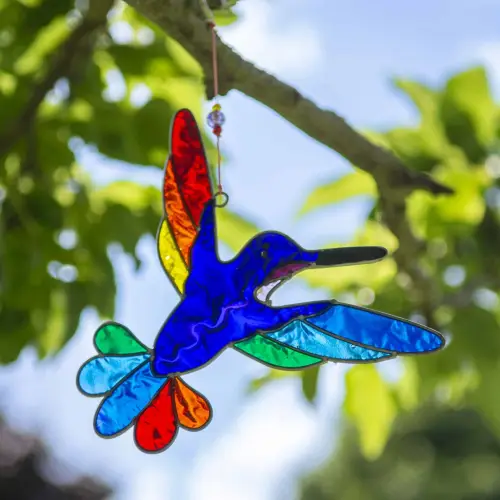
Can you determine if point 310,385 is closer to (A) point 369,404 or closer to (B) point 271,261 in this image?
(A) point 369,404

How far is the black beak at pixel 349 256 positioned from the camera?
520 mm

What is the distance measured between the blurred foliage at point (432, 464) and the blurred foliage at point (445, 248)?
5.17 metres

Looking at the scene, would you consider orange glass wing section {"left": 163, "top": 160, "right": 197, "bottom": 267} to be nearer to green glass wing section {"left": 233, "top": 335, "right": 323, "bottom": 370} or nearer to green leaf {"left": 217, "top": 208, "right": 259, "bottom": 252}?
green glass wing section {"left": 233, "top": 335, "right": 323, "bottom": 370}

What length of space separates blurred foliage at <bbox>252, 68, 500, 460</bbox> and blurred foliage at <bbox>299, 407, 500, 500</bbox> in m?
5.17

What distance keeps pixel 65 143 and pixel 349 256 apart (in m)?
0.49

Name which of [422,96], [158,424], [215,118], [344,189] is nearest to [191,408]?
[158,424]

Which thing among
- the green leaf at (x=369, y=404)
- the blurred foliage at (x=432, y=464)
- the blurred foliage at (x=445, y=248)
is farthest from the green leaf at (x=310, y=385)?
the blurred foliage at (x=432, y=464)

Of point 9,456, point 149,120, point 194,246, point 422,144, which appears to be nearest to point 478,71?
point 422,144

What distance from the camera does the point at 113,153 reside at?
2.80ft

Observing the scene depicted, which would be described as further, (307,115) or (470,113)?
(470,113)

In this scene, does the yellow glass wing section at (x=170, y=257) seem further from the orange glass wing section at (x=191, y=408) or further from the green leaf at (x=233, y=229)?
the green leaf at (x=233, y=229)

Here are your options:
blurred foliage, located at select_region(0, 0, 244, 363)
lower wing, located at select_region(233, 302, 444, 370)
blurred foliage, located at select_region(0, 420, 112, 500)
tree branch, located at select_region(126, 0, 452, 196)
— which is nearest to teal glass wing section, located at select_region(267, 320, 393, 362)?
lower wing, located at select_region(233, 302, 444, 370)

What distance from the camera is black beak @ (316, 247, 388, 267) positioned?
1.70ft

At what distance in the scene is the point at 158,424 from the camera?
57 cm
